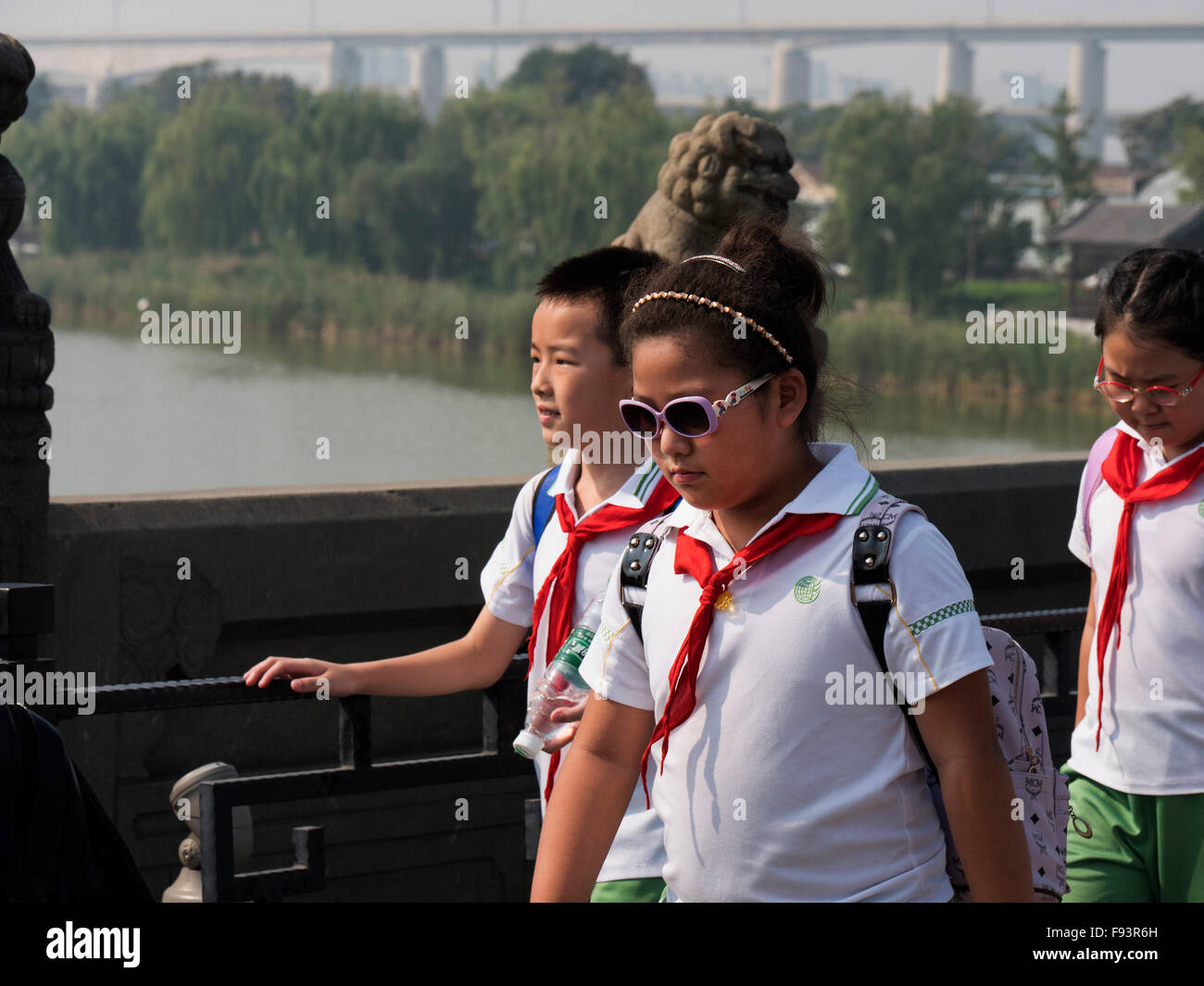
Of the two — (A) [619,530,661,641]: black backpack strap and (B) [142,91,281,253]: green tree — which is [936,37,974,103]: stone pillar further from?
(A) [619,530,661,641]: black backpack strap

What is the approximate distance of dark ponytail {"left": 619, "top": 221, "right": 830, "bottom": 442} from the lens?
191cm

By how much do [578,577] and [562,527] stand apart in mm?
127

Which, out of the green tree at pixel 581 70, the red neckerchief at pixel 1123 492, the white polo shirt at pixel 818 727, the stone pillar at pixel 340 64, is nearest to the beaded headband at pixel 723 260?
the white polo shirt at pixel 818 727

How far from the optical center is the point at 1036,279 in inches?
Answer: 1736

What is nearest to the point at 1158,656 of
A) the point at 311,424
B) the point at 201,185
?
the point at 311,424

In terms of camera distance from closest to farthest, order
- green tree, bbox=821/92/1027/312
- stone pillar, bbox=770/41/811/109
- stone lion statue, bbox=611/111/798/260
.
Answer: stone lion statue, bbox=611/111/798/260 < green tree, bbox=821/92/1027/312 < stone pillar, bbox=770/41/811/109

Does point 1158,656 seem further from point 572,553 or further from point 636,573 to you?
point 636,573

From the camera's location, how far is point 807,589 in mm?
1858

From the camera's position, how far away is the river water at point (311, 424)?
1739 cm

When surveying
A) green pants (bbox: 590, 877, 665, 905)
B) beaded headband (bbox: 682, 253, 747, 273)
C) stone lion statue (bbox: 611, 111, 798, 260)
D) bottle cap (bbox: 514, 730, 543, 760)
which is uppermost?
stone lion statue (bbox: 611, 111, 798, 260)

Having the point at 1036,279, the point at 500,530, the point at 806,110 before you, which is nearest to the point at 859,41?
the point at 806,110

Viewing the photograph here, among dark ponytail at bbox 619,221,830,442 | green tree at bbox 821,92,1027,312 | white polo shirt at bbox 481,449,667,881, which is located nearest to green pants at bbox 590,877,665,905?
white polo shirt at bbox 481,449,667,881
